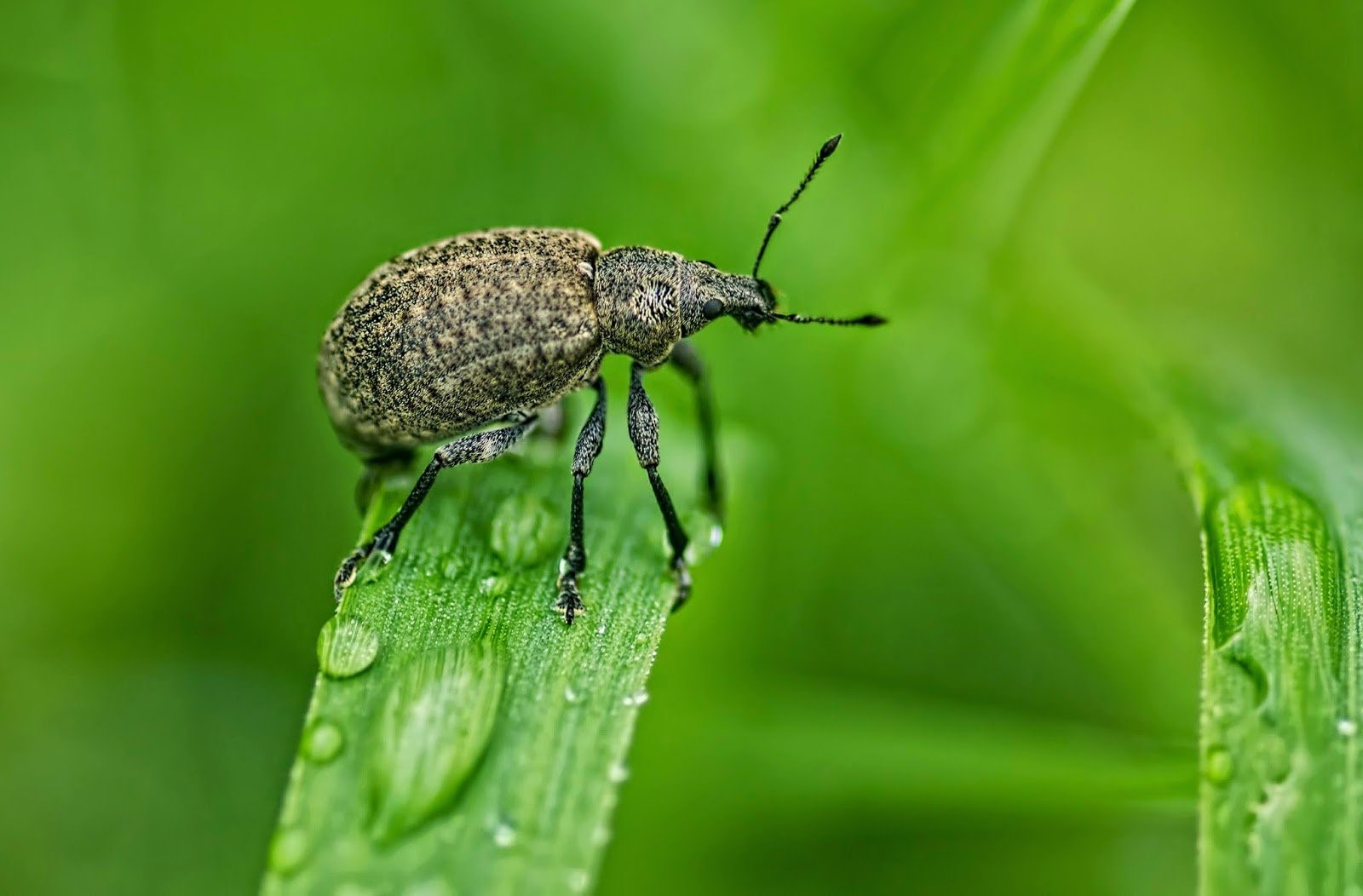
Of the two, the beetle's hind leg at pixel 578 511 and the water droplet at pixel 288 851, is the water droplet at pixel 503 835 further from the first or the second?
the beetle's hind leg at pixel 578 511

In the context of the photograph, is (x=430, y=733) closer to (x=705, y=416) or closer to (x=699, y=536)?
(x=699, y=536)

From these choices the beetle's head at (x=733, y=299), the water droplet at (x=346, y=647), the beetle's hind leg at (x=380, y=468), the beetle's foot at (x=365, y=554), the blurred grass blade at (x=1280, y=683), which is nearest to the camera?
the blurred grass blade at (x=1280, y=683)

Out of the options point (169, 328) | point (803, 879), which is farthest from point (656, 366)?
point (169, 328)

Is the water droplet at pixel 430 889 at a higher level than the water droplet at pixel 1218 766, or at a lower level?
lower

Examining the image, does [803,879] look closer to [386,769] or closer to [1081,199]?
[386,769]

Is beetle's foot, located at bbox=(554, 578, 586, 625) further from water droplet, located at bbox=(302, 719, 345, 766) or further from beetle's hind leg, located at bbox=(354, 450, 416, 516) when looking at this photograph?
beetle's hind leg, located at bbox=(354, 450, 416, 516)

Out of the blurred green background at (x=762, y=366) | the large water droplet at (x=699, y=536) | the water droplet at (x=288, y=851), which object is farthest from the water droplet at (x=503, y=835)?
the blurred green background at (x=762, y=366)

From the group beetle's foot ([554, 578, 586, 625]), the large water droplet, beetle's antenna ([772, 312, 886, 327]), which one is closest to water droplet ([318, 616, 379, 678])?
beetle's foot ([554, 578, 586, 625])
